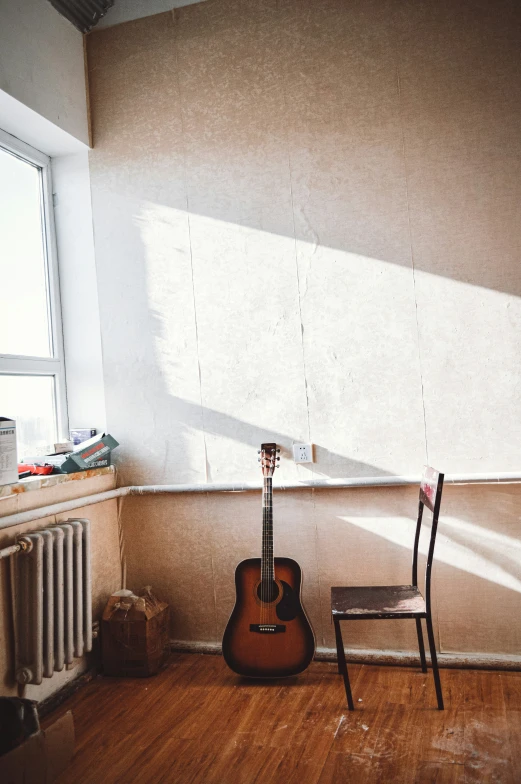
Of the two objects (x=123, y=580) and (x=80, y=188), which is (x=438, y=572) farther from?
(x=80, y=188)

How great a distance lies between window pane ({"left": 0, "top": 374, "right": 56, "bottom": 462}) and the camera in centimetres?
301

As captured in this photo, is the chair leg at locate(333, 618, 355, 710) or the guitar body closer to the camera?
the chair leg at locate(333, 618, 355, 710)

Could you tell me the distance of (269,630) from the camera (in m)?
2.75

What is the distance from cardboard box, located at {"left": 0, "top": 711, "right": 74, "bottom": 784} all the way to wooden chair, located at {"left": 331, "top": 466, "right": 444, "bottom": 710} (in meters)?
1.60

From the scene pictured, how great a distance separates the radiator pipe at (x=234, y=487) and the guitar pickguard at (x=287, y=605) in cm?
50

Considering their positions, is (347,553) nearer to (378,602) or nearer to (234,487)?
(378,602)

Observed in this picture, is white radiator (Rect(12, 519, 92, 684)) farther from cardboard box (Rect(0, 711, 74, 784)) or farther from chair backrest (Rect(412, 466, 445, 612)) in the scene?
cardboard box (Rect(0, 711, 74, 784))

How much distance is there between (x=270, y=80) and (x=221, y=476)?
6.71 feet

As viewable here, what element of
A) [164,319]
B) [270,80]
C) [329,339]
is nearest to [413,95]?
[270,80]

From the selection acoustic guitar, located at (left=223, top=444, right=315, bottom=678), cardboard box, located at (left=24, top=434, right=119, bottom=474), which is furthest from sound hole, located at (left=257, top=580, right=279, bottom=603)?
cardboard box, located at (left=24, top=434, right=119, bottom=474)

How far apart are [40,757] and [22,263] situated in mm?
2765

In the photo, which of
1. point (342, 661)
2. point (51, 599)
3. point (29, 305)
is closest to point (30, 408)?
point (29, 305)

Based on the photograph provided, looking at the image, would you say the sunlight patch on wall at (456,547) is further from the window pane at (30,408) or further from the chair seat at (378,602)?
the window pane at (30,408)

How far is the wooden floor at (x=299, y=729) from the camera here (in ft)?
6.72
